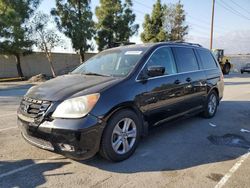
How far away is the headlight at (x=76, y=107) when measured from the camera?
12.9 feet

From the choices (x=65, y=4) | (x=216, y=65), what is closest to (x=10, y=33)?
(x=65, y=4)

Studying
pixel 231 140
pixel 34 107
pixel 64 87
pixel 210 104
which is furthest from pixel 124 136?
pixel 210 104

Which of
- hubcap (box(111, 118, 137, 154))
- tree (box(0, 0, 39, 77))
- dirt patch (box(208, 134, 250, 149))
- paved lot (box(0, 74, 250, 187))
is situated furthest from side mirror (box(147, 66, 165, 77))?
tree (box(0, 0, 39, 77))

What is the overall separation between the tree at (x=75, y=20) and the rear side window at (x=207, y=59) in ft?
62.8

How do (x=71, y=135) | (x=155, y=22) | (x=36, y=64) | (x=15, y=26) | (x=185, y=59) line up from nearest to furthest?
1. (x=71, y=135)
2. (x=185, y=59)
3. (x=15, y=26)
4. (x=36, y=64)
5. (x=155, y=22)

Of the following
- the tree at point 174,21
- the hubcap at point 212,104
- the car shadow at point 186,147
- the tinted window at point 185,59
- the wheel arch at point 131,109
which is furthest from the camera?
the tree at point 174,21

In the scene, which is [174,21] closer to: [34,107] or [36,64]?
[36,64]

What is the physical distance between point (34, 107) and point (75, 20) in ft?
73.4

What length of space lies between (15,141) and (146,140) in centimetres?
234

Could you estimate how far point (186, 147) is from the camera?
16.6 ft

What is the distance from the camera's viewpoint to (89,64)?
5.71 meters

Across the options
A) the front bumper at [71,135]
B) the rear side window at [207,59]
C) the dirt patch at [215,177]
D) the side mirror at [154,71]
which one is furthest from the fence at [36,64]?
the dirt patch at [215,177]

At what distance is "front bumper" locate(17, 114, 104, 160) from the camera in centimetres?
386

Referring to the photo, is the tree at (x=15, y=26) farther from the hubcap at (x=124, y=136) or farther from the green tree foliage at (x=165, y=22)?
the hubcap at (x=124, y=136)
